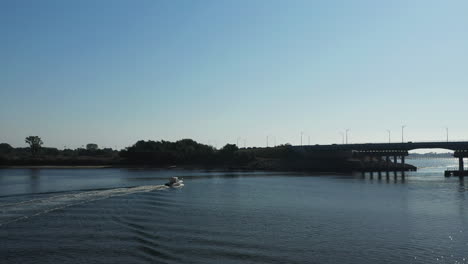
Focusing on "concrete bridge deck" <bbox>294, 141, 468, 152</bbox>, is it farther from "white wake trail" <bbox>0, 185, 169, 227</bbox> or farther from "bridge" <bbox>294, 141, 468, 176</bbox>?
"white wake trail" <bbox>0, 185, 169, 227</bbox>

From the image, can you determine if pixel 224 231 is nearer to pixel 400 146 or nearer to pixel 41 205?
pixel 41 205

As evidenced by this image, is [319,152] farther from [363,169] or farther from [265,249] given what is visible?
[265,249]

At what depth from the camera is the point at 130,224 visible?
1549 inches

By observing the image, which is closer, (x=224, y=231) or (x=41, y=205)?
(x=224, y=231)

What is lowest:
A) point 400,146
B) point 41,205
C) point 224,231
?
point 224,231

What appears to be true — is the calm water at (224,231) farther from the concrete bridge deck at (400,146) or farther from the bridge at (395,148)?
the concrete bridge deck at (400,146)

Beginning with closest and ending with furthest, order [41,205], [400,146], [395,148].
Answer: [41,205] < [400,146] < [395,148]

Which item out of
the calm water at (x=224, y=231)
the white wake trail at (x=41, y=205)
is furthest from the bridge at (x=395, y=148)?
the white wake trail at (x=41, y=205)

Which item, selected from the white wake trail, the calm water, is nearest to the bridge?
the calm water

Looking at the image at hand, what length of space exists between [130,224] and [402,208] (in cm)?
3400

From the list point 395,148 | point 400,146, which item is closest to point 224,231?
point 400,146

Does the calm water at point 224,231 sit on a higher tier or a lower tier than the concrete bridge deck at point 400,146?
lower

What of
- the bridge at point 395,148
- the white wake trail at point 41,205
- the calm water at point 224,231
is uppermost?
the bridge at point 395,148

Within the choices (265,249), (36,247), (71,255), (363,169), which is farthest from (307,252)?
(363,169)
